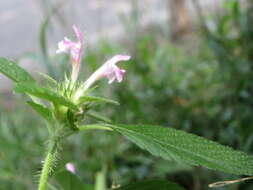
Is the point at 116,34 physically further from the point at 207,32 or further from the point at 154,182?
the point at 154,182

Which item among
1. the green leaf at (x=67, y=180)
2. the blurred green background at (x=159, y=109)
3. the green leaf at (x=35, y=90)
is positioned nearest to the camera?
the green leaf at (x=35, y=90)

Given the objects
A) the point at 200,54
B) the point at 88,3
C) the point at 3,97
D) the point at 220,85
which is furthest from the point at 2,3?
the point at 220,85

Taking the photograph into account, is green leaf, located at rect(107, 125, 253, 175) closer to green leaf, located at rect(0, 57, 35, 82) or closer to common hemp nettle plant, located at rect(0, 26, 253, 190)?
common hemp nettle plant, located at rect(0, 26, 253, 190)

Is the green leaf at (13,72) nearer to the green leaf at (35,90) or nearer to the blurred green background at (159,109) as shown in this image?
the green leaf at (35,90)

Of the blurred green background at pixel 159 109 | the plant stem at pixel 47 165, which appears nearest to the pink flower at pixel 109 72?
the plant stem at pixel 47 165

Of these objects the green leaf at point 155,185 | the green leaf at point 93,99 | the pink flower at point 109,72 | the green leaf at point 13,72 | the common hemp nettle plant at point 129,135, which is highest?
the pink flower at point 109,72
